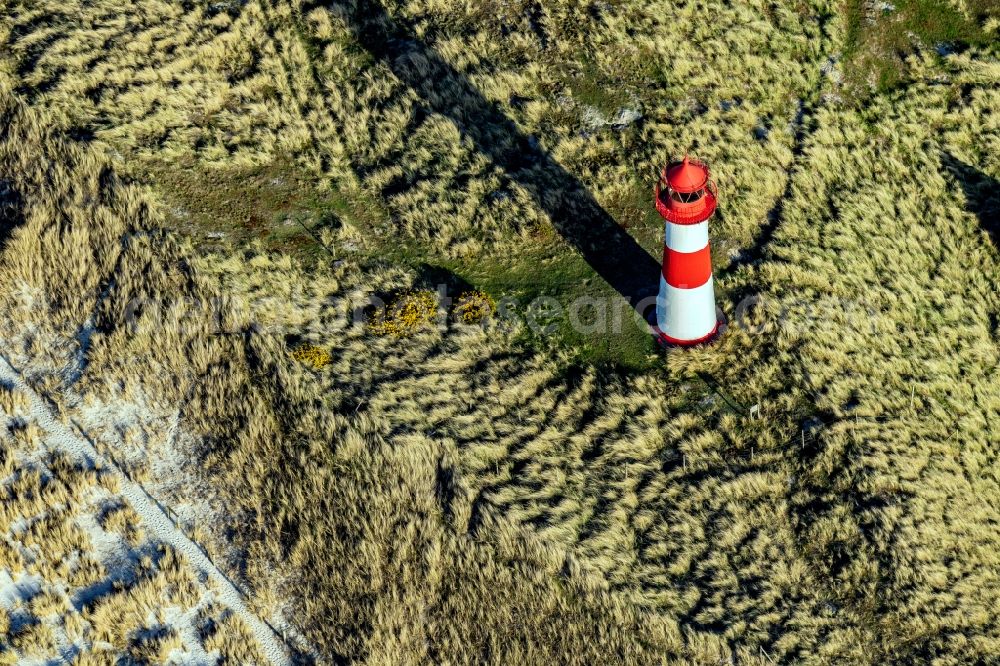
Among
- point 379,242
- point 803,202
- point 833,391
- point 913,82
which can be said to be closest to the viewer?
point 833,391

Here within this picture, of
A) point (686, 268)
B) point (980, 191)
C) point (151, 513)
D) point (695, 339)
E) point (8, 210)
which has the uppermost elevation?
point (8, 210)

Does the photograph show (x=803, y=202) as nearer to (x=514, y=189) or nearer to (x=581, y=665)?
(x=514, y=189)

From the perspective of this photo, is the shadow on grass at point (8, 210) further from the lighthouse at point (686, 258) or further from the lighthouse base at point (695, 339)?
the lighthouse base at point (695, 339)

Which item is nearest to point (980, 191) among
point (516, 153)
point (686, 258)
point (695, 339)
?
point (695, 339)

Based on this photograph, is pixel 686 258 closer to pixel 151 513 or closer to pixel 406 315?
pixel 406 315

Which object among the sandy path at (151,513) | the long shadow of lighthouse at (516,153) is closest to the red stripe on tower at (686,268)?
the long shadow of lighthouse at (516,153)

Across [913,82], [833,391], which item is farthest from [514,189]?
[913,82]
